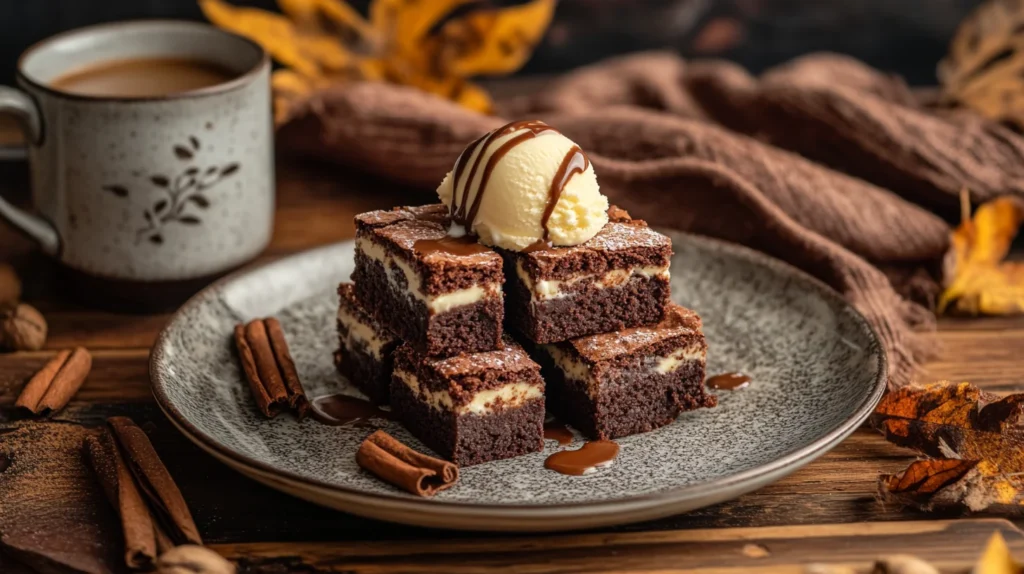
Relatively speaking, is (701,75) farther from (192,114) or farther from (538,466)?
(538,466)

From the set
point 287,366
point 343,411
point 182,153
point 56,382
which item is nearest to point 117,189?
point 182,153

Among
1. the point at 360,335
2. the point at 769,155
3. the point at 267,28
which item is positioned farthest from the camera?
the point at 267,28

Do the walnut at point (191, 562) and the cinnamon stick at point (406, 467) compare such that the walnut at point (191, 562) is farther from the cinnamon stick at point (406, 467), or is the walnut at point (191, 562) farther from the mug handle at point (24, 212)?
the mug handle at point (24, 212)

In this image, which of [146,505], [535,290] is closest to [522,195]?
[535,290]

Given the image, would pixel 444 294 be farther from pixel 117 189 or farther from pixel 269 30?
pixel 269 30

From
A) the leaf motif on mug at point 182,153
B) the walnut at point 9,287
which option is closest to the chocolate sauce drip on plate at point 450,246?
the leaf motif on mug at point 182,153

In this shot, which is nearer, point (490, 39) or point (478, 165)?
point (478, 165)
